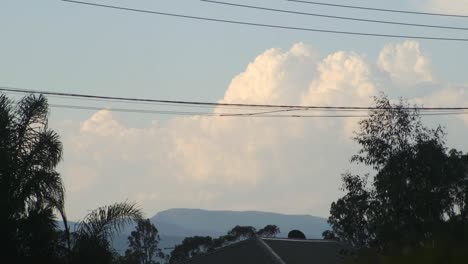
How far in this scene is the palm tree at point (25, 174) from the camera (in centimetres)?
1991

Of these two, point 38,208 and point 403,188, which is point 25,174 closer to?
point 38,208

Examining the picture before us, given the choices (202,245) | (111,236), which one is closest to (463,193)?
(111,236)

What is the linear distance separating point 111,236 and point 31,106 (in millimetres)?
3878

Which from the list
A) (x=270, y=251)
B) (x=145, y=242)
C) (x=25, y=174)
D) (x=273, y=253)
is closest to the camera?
(x=25, y=174)

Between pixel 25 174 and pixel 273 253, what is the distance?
711 inches

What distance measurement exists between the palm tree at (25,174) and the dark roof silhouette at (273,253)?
16.7m

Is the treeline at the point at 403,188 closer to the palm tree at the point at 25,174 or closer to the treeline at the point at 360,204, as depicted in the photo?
the treeline at the point at 360,204

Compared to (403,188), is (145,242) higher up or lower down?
higher up

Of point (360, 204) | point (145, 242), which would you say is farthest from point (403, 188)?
point (145, 242)

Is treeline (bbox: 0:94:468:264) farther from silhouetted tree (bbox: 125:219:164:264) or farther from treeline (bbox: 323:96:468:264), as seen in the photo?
silhouetted tree (bbox: 125:219:164:264)

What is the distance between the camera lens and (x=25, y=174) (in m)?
20.4

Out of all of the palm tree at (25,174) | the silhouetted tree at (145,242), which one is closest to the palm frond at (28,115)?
the palm tree at (25,174)

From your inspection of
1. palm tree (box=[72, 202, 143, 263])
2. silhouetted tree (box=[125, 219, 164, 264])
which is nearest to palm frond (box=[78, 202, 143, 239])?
palm tree (box=[72, 202, 143, 263])

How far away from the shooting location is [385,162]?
92.7 ft
